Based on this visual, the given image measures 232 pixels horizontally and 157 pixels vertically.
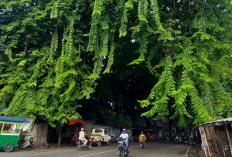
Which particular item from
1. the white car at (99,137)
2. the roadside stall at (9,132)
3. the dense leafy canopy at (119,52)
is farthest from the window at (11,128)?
the white car at (99,137)

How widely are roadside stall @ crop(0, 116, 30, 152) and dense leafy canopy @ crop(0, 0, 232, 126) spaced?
1.63 m

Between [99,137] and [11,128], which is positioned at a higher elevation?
[11,128]

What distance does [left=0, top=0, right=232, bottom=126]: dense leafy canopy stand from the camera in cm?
1120

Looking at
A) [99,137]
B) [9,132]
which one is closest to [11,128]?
[9,132]

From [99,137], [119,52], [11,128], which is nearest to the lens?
[11,128]

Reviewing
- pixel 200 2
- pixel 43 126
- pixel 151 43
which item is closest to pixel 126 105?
pixel 43 126

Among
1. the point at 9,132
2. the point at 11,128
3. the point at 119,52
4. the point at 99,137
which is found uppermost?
the point at 119,52

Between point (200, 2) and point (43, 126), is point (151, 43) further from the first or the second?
point (43, 126)

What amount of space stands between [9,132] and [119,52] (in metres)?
10.7

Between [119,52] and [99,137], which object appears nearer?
[119,52]

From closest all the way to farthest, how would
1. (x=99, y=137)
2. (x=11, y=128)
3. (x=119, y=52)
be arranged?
1. (x=11, y=128)
2. (x=119, y=52)
3. (x=99, y=137)

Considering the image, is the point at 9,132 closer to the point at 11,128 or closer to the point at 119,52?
the point at 11,128

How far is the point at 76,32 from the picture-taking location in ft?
51.0

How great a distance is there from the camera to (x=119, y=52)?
17.7 metres
